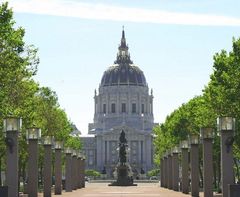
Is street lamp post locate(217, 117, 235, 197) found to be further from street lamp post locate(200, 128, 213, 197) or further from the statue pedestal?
the statue pedestal

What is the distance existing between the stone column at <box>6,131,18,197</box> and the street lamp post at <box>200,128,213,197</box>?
14192 millimetres

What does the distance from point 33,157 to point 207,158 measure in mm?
12242

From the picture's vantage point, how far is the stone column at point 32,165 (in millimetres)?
47594

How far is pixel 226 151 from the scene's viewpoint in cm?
3941

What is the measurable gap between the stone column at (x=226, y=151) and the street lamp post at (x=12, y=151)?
1181cm

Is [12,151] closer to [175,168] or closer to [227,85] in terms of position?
[227,85]

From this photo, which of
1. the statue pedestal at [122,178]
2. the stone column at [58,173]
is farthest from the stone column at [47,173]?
the statue pedestal at [122,178]

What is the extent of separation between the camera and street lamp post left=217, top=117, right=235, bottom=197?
39156 millimetres

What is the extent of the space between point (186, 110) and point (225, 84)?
36476 millimetres

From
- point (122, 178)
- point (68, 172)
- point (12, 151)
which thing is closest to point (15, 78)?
point (12, 151)

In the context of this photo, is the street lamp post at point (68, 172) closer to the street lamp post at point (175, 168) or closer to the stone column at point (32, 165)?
the street lamp post at point (175, 168)

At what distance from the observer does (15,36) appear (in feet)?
146

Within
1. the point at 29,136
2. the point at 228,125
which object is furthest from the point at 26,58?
the point at 228,125

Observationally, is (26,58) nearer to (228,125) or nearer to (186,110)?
(228,125)
